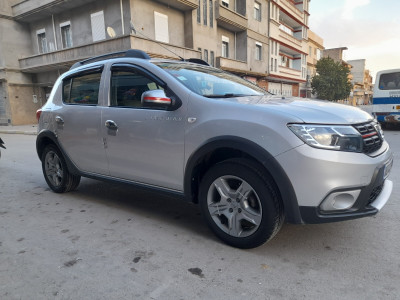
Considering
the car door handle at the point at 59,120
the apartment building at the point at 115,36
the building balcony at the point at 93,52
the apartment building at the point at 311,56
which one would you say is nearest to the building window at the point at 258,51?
the apartment building at the point at 115,36

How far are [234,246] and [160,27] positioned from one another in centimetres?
1720

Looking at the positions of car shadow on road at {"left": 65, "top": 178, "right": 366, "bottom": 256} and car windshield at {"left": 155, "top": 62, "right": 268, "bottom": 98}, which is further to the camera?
car windshield at {"left": 155, "top": 62, "right": 268, "bottom": 98}

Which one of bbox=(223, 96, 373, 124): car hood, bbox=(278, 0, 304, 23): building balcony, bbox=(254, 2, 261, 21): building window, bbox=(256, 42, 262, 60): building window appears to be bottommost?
bbox=(223, 96, 373, 124): car hood

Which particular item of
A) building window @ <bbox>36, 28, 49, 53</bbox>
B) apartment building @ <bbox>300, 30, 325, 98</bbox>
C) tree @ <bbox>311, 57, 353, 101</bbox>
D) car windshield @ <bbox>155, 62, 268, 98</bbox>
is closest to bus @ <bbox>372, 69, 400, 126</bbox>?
car windshield @ <bbox>155, 62, 268, 98</bbox>

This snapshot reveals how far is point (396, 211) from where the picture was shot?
132 inches

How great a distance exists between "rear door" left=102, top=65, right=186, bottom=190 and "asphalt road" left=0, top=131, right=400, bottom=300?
0.56 metres

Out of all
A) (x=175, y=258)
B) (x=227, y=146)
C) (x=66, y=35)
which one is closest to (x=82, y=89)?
(x=227, y=146)

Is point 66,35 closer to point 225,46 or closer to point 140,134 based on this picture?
point 225,46

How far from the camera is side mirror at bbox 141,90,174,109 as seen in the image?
2637mm

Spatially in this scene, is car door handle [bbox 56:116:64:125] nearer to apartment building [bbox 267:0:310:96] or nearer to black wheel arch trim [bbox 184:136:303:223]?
black wheel arch trim [bbox 184:136:303:223]

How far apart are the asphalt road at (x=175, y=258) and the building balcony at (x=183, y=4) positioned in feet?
54.5

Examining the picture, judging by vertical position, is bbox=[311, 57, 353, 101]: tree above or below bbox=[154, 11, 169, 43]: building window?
below

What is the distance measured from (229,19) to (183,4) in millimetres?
5239

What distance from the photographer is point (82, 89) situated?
3844 mm
